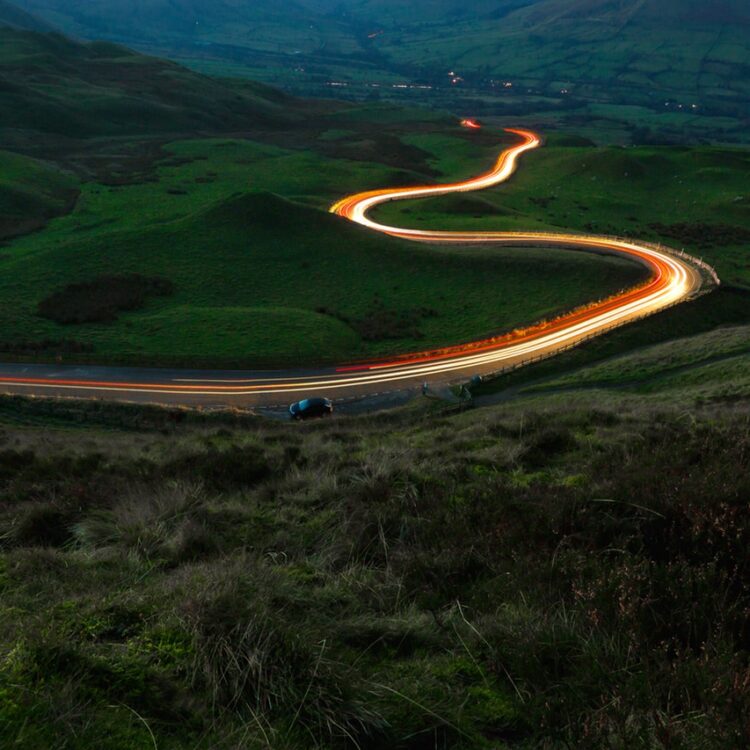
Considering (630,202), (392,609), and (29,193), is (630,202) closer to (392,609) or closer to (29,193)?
(29,193)

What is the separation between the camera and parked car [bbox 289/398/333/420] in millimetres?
35250

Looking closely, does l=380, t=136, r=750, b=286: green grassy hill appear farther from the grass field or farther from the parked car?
the parked car

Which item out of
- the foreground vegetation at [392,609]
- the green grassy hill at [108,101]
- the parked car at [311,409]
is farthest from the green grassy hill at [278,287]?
the green grassy hill at [108,101]

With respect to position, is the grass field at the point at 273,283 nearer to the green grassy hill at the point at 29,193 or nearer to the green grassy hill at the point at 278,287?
the green grassy hill at the point at 278,287

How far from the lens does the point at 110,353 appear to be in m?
43.3

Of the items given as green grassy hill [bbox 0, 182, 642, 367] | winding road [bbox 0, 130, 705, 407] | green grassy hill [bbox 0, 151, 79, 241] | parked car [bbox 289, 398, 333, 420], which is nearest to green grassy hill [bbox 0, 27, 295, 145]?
green grassy hill [bbox 0, 151, 79, 241]

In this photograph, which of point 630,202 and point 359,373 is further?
point 630,202

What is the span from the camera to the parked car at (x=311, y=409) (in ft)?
116

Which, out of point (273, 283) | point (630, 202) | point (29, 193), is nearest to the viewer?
point (273, 283)

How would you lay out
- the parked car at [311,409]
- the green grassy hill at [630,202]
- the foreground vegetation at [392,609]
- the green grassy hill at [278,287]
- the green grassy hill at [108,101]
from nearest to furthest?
the foreground vegetation at [392,609] < the parked car at [311,409] < the green grassy hill at [278,287] < the green grassy hill at [630,202] < the green grassy hill at [108,101]

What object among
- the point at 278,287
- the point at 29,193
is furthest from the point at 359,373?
the point at 29,193

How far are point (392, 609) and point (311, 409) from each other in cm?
2942

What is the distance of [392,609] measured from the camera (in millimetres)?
6246

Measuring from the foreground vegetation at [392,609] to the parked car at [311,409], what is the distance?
24151 mm
